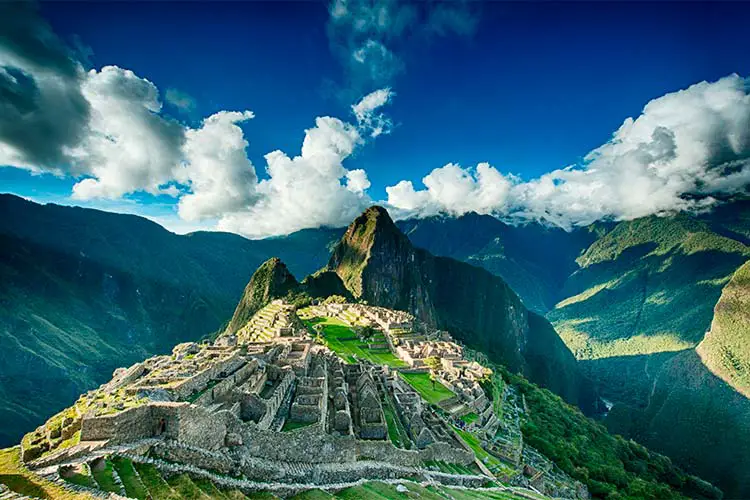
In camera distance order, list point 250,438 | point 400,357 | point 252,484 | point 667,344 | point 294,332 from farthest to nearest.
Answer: point 667,344
point 400,357
point 294,332
point 250,438
point 252,484

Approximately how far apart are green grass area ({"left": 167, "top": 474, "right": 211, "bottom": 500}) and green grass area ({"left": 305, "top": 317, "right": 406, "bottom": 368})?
37204mm

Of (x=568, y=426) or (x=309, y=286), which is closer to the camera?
(x=568, y=426)

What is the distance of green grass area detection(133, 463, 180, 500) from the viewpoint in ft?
32.7

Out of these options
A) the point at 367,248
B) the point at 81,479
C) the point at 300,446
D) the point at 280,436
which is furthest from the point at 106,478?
the point at 367,248

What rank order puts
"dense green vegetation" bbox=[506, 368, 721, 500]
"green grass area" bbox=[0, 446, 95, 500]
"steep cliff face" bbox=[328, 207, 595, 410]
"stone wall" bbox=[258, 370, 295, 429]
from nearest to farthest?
1. "green grass area" bbox=[0, 446, 95, 500]
2. "stone wall" bbox=[258, 370, 295, 429]
3. "dense green vegetation" bbox=[506, 368, 721, 500]
4. "steep cliff face" bbox=[328, 207, 595, 410]

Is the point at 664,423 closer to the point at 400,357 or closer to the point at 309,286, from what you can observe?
the point at 400,357

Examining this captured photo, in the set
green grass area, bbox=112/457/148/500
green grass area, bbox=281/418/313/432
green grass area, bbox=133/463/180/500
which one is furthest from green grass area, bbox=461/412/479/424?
green grass area, bbox=112/457/148/500

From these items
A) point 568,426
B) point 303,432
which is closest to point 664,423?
point 568,426

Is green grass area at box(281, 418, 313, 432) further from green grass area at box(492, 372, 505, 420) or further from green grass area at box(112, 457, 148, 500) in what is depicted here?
green grass area at box(492, 372, 505, 420)

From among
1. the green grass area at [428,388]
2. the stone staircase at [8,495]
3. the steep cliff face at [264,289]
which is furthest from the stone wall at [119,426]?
the steep cliff face at [264,289]

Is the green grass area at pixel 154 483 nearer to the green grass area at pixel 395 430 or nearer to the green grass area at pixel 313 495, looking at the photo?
the green grass area at pixel 313 495

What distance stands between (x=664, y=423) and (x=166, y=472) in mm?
122604

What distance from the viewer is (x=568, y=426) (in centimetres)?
5662

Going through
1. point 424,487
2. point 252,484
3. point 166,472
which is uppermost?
point 166,472
